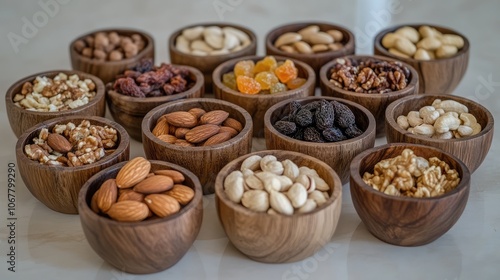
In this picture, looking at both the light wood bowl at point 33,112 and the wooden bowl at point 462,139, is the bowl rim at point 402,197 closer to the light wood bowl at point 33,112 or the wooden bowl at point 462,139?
the wooden bowl at point 462,139

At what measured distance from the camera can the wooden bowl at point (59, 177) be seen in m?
1.51

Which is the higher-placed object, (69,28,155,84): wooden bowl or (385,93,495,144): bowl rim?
(385,93,495,144): bowl rim

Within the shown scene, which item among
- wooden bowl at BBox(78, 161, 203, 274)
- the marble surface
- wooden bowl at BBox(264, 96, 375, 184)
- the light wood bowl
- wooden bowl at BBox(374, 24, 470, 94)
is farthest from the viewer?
wooden bowl at BBox(374, 24, 470, 94)

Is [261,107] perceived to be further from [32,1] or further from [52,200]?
[32,1]

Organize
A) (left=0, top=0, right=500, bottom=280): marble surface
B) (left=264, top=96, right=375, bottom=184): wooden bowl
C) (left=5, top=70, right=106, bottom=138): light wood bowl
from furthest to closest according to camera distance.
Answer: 1. (left=5, top=70, right=106, bottom=138): light wood bowl
2. (left=264, top=96, right=375, bottom=184): wooden bowl
3. (left=0, top=0, right=500, bottom=280): marble surface

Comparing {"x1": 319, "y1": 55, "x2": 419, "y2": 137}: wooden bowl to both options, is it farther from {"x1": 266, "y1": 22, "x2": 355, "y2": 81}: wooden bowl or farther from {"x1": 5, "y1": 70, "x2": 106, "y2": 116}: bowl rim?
{"x1": 5, "y1": 70, "x2": 106, "y2": 116}: bowl rim

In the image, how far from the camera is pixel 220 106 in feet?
5.85

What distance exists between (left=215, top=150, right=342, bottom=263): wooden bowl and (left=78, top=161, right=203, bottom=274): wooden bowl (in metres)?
0.07

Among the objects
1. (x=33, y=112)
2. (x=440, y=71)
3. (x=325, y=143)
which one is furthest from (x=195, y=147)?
(x=440, y=71)

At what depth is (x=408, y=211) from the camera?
1384mm

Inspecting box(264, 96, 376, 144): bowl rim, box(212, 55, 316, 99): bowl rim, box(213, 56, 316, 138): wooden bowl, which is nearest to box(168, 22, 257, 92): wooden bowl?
box(212, 55, 316, 99): bowl rim

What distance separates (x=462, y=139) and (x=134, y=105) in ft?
2.62

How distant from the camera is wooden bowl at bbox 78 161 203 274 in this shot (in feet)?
4.33

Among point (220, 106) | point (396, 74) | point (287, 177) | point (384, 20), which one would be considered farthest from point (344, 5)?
point (287, 177)
